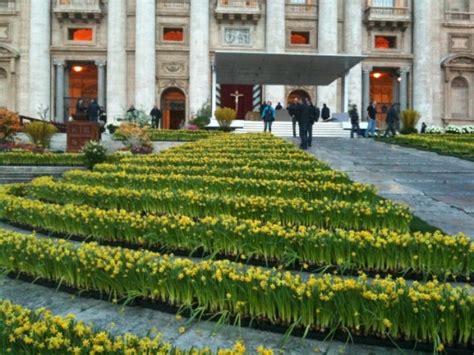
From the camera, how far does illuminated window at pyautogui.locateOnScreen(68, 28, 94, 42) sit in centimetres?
4459

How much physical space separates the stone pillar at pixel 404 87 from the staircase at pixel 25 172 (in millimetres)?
36483

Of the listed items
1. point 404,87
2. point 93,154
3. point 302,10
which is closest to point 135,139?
point 93,154

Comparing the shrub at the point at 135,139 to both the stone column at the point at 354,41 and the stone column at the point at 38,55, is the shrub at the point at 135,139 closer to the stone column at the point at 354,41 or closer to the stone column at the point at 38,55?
the stone column at the point at 38,55

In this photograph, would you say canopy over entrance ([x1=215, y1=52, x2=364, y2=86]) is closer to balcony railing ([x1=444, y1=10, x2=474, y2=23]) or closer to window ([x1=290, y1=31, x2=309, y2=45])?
window ([x1=290, y1=31, x2=309, y2=45])

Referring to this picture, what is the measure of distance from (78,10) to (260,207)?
41.1 meters

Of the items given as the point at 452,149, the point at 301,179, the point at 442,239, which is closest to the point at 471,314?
the point at 442,239

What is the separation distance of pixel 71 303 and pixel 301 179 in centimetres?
632

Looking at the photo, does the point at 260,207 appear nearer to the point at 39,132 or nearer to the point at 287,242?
the point at 287,242

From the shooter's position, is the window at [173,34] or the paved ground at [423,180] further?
the window at [173,34]

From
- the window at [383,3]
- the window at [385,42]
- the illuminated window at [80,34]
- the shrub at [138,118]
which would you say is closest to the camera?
the shrub at [138,118]

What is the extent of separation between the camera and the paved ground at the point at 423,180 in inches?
302

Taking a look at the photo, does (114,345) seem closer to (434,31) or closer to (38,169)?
(38,169)

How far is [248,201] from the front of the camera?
7391mm

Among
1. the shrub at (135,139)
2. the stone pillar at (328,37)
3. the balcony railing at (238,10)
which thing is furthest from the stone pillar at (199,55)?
the shrub at (135,139)
